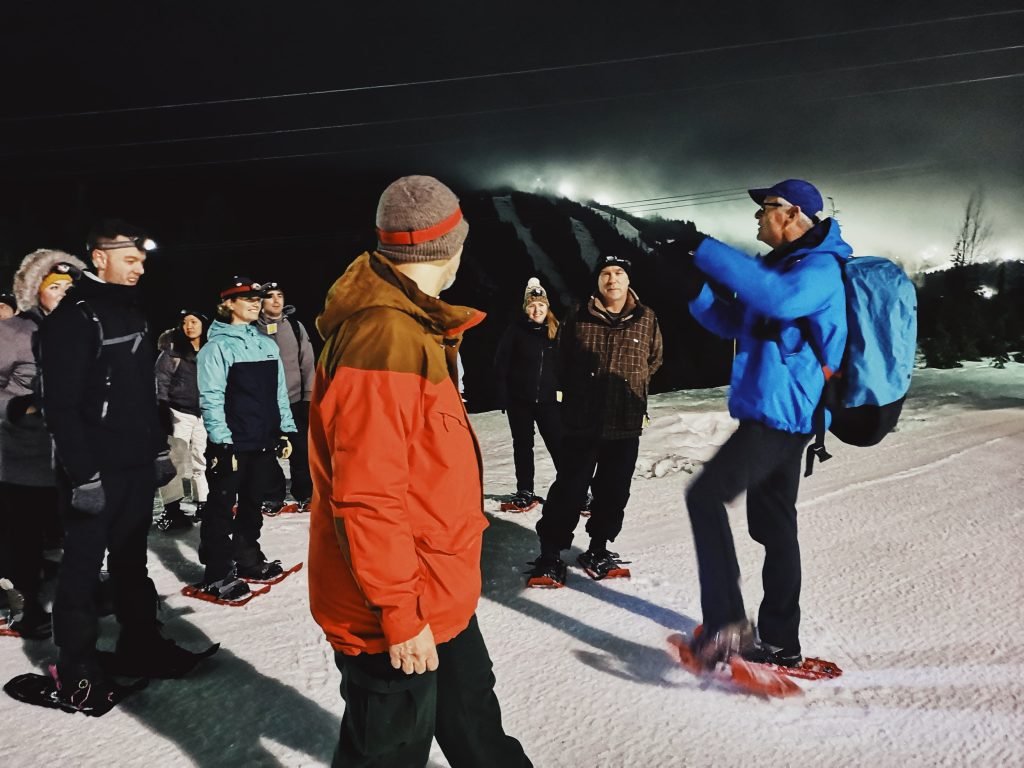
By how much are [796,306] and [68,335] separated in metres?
3.00

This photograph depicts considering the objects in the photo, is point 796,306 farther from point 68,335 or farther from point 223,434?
point 223,434

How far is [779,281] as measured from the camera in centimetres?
273

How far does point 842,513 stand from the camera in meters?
5.43

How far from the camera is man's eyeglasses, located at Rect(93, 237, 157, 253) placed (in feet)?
9.63

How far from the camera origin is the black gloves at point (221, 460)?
13.4 ft

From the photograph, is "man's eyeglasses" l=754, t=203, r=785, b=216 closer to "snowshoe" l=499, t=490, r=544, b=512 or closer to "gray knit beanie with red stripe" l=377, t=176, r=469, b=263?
"gray knit beanie with red stripe" l=377, t=176, r=469, b=263

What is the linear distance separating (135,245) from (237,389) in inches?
54.4

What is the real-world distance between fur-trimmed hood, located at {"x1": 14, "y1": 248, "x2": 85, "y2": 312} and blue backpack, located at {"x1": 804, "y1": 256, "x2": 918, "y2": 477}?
14.2 ft

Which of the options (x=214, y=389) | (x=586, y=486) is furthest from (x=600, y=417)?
(x=214, y=389)

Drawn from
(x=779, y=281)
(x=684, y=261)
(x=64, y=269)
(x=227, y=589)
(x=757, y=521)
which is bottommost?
(x=227, y=589)

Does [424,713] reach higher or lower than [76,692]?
higher

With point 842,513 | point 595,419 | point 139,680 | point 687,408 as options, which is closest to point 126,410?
point 139,680

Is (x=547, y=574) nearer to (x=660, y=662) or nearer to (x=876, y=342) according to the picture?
(x=660, y=662)

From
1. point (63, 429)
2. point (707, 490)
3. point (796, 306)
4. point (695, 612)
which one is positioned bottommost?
Result: point (695, 612)
